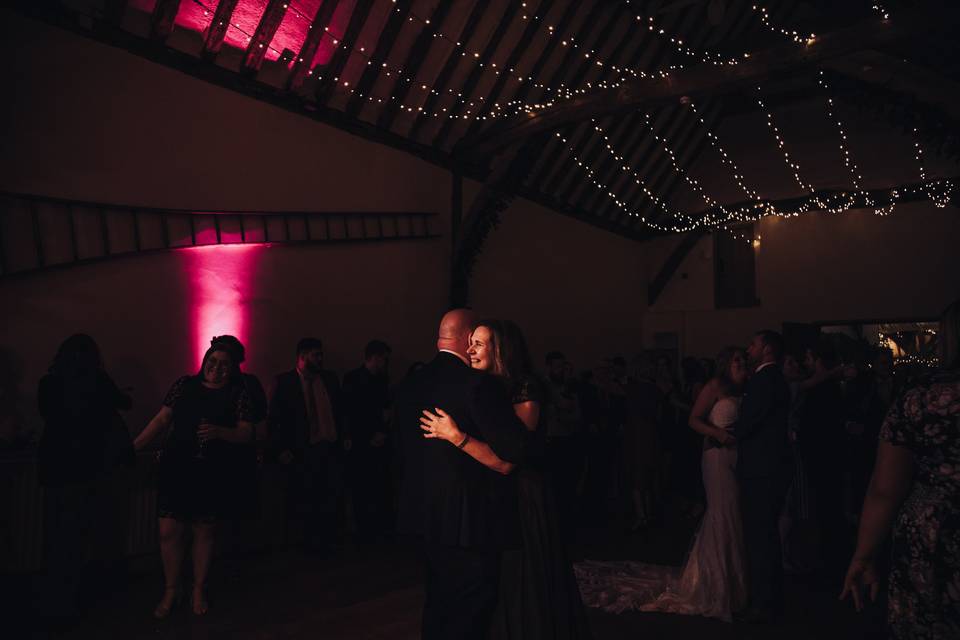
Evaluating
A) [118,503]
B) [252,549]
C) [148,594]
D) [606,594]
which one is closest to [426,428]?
[606,594]

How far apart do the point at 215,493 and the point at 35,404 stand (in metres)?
1.55

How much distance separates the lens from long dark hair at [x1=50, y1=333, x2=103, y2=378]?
3.74 m

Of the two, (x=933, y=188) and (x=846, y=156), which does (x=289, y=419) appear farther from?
(x=846, y=156)

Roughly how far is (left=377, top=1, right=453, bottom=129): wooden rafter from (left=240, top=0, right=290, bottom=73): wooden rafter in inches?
49.6

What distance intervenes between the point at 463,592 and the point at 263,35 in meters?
4.46

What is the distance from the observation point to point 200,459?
12.2 ft

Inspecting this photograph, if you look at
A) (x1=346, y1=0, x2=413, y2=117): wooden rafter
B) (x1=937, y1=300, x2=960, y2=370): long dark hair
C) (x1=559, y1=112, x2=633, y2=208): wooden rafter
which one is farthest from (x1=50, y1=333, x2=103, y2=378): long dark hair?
(x1=559, y1=112, x2=633, y2=208): wooden rafter

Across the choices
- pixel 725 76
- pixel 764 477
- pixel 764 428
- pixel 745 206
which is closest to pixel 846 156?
pixel 745 206

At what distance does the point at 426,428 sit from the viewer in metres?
2.45

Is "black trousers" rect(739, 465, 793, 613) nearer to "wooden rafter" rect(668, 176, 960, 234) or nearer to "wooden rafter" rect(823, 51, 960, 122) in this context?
"wooden rafter" rect(823, 51, 960, 122)

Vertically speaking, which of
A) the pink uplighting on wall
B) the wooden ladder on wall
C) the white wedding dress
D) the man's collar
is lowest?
the white wedding dress

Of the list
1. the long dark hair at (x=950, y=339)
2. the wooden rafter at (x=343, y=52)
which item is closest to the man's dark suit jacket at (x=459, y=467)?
the long dark hair at (x=950, y=339)

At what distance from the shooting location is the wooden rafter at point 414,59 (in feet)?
20.1

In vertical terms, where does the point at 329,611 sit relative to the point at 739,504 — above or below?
below
